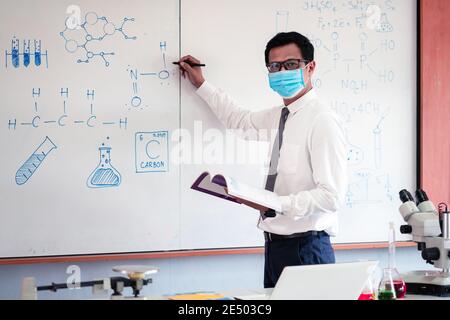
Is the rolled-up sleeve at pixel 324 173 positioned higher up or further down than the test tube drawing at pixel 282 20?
further down

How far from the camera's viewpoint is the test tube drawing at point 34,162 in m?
3.08

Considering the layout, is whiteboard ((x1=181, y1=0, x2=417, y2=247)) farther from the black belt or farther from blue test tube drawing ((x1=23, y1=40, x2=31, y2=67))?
blue test tube drawing ((x1=23, y1=40, x2=31, y2=67))

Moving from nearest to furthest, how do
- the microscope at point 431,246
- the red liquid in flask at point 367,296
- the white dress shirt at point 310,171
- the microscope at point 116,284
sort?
the microscope at point 116,284 → the red liquid in flask at point 367,296 → the microscope at point 431,246 → the white dress shirt at point 310,171

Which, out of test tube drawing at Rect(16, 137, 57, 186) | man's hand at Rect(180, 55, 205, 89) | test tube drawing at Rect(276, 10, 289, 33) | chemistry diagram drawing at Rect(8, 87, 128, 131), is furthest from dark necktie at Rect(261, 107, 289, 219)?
test tube drawing at Rect(16, 137, 57, 186)

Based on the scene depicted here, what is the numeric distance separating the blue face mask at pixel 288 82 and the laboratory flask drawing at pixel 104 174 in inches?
33.6

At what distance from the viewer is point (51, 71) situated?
3.11 metres

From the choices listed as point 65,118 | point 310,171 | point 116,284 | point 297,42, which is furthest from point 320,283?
point 65,118

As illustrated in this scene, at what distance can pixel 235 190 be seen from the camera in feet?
8.00

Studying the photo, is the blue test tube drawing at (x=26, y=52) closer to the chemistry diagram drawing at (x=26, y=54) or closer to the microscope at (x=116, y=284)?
the chemistry diagram drawing at (x=26, y=54)

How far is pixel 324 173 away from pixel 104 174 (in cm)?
107

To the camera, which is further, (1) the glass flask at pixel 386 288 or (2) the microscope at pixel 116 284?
(1) the glass flask at pixel 386 288

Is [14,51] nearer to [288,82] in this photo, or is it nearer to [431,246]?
[288,82]

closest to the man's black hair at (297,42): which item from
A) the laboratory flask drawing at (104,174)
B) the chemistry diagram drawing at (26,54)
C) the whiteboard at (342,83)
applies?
the whiteboard at (342,83)

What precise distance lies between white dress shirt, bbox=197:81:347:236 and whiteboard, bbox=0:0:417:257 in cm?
50
